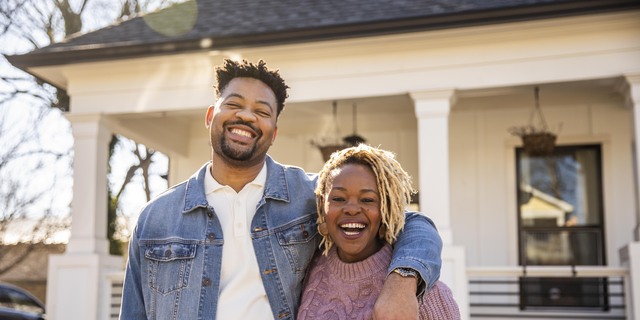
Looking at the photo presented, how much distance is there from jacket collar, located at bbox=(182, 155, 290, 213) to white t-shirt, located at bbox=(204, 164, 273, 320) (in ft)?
0.08

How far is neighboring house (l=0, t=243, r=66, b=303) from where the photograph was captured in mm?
18562

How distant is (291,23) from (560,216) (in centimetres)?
400

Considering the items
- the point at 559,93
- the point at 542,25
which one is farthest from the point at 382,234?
the point at 559,93

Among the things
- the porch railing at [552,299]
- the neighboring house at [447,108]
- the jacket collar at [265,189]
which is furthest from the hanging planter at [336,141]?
the jacket collar at [265,189]

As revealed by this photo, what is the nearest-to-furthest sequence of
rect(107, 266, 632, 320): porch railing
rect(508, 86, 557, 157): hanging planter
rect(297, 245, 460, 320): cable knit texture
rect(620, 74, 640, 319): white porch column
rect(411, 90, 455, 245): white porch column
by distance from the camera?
rect(297, 245, 460, 320): cable knit texture
rect(620, 74, 640, 319): white porch column
rect(411, 90, 455, 245): white porch column
rect(107, 266, 632, 320): porch railing
rect(508, 86, 557, 157): hanging planter

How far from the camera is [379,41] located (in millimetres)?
7867

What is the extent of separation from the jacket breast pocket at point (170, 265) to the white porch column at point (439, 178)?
5.01 metres

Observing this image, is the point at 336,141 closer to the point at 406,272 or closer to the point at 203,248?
the point at 203,248

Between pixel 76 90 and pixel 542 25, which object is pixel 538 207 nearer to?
pixel 542 25

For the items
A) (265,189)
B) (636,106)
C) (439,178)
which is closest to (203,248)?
(265,189)

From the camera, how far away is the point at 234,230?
2.79 m

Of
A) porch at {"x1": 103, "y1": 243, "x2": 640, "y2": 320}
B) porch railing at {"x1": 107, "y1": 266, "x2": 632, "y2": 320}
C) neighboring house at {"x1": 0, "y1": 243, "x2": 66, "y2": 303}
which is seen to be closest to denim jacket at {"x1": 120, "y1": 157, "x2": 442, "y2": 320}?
porch at {"x1": 103, "y1": 243, "x2": 640, "y2": 320}

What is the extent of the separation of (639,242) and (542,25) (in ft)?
7.31

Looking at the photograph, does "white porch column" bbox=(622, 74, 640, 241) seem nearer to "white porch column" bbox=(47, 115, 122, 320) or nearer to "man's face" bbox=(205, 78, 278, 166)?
"man's face" bbox=(205, 78, 278, 166)
